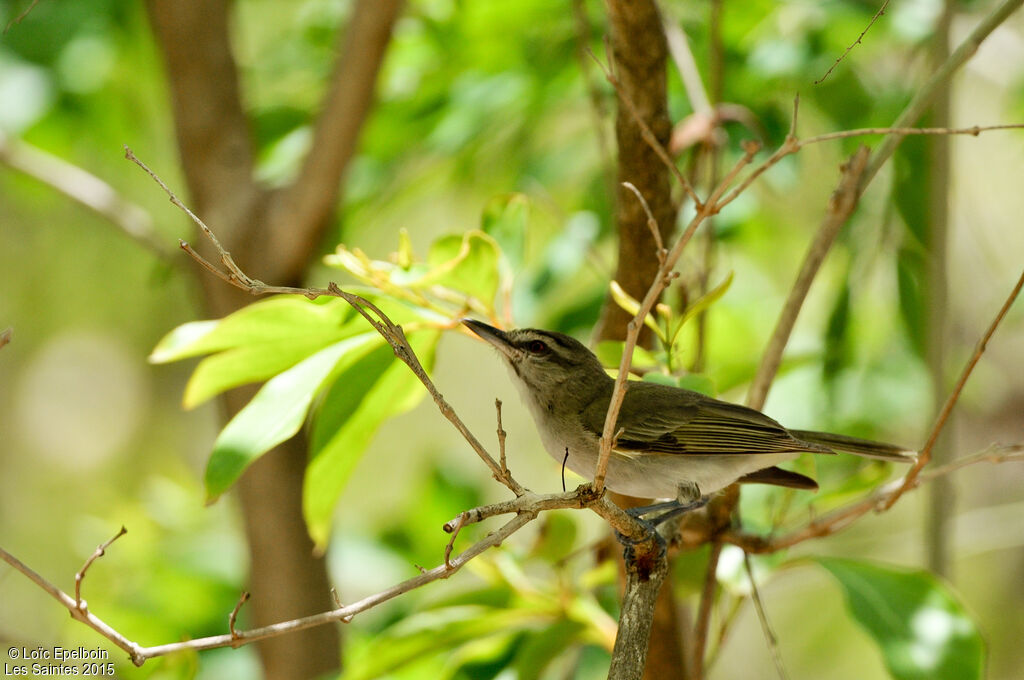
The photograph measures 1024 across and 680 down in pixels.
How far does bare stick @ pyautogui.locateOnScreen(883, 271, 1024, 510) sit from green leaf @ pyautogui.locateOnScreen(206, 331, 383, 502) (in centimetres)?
110

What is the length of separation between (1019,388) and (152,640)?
16.8 ft

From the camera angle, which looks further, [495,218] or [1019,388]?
[1019,388]

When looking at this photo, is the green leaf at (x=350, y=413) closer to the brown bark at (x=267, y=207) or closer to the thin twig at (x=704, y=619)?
the thin twig at (x=704, y=619)

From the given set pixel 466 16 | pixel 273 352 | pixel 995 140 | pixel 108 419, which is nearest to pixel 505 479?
pixel 273 352

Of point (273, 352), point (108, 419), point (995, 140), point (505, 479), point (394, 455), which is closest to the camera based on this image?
point (505, 479)

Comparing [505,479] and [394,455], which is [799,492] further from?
[394,455]

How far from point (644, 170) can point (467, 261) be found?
1.57 feet

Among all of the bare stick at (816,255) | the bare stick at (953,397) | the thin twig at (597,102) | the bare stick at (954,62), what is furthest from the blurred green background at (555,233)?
the bare stick at (954,62)

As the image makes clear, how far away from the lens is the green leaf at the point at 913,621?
6.40 feet

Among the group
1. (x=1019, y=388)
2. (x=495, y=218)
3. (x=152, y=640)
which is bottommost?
(x=152, y=640)

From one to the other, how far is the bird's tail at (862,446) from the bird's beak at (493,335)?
70cm

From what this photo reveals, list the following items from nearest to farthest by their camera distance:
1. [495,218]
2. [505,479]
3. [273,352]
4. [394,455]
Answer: [505,479], [273,352], [495,218], [394,455]

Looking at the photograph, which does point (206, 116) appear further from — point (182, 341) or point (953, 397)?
point (953, 397)

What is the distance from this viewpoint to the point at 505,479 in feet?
4.21
